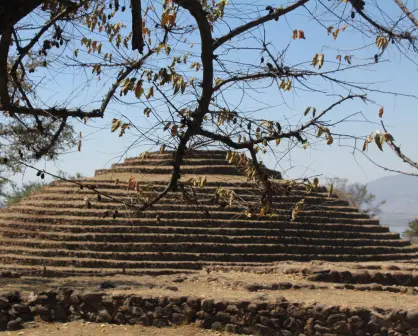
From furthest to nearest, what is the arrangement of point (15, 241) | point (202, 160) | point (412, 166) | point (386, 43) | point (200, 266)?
point (202, 160), point (15, 241), point (200, 266), point (386, 43), point (412, 166)

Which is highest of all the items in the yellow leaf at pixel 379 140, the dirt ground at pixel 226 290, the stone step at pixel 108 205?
the stone step at pixel 108 205

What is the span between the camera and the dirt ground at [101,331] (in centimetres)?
1135

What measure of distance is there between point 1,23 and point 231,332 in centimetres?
649

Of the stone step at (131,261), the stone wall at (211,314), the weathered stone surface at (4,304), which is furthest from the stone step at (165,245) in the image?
the weathered stone surface at (4,304)

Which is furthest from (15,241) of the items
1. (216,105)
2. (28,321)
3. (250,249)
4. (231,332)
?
(216,105)

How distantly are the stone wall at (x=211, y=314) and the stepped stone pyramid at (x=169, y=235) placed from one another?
7107 mm

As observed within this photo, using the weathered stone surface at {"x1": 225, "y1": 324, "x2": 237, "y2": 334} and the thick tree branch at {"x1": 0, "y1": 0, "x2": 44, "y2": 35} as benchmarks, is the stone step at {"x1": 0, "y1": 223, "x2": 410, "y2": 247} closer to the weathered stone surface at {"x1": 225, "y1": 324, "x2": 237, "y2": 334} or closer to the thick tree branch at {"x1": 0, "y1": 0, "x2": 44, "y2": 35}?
the weathered stone surface at {"x1": 225, "y1": 324, "x2": 237, "y2": 334}

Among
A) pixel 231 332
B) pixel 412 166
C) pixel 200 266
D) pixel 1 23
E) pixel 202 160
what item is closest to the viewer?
pixel 412 166

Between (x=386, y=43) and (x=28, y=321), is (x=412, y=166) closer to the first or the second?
(x=386, y=43)

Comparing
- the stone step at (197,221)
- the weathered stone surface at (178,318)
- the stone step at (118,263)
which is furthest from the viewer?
the stone step at (197,221)

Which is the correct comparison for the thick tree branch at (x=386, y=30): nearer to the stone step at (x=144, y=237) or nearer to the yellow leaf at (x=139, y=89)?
the yellow leaf at (x=139, y=89)

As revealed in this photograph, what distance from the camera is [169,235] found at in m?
21.1

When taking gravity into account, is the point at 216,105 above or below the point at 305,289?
above

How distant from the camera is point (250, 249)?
21188mm
